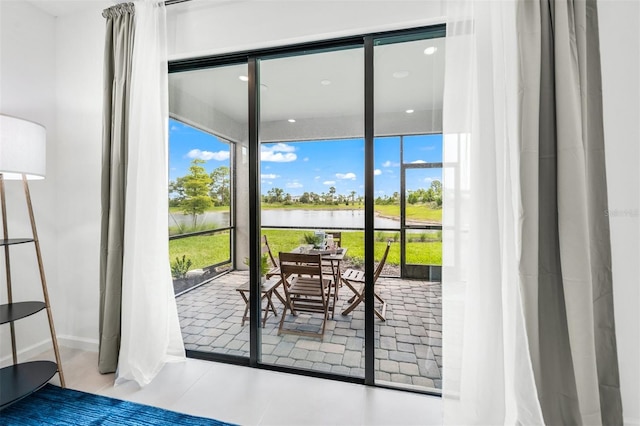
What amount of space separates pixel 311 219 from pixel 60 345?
7.72ft

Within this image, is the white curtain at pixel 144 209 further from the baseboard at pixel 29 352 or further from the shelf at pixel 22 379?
the baseboard at pixel 29 352

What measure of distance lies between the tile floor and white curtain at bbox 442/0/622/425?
0.34m

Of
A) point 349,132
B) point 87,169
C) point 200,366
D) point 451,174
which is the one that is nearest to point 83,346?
point 200,366

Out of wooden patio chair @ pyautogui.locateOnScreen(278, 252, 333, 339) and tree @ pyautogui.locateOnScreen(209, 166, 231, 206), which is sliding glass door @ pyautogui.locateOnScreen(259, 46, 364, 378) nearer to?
wooden patio chair @ pyautogui.locateOnScreen(278, 252, 333, 339)

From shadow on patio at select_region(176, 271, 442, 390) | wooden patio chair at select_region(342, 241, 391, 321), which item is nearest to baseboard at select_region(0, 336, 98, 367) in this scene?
shadow on patio at select_region(176, 271, 442, 390)

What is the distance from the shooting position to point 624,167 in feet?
4.94

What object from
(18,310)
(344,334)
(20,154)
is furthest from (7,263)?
(344,334)

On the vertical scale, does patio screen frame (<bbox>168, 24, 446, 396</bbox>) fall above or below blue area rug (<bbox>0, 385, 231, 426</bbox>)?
above

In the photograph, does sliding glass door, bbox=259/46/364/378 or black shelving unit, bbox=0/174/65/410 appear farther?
sliding glass door, bbox=259/46/364/378

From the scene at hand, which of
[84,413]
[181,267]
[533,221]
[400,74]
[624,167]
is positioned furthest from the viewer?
[181,267]

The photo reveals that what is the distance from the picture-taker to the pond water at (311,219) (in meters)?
1.97

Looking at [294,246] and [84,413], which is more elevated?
[294,246]

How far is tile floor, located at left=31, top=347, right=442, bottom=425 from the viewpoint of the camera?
1645 mm

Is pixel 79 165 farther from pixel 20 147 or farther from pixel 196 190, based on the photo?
pixel 196 190
